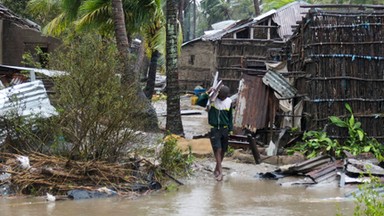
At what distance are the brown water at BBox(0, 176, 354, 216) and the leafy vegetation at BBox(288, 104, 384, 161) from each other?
7.81 ft

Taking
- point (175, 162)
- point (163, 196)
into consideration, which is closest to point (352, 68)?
point (175, 162)

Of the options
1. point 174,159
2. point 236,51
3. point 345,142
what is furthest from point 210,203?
point 236,51

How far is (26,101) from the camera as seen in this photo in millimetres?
11195

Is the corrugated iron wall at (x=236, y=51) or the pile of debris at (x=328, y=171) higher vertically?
the corrugated iron wall at (x=236, y=51)

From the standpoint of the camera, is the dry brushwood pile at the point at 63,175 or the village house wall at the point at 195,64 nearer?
the dry brushwood pile at the point at 63,175

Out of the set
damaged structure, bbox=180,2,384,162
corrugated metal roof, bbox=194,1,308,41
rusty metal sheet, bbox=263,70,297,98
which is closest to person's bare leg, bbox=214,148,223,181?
damaged structure, bbox=180,2,384,162

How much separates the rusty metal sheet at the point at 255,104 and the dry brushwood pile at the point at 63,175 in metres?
4.50

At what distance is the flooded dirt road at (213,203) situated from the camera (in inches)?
342

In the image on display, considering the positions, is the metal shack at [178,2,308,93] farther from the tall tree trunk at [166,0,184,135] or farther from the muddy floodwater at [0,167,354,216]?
the muddy floodwater at [0,167,354,216]

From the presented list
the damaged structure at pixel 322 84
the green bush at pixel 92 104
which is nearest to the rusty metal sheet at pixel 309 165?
the damaged structure at pixel 322 84

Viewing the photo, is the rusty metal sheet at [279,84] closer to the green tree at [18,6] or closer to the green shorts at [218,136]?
the green shorts at [218,136]

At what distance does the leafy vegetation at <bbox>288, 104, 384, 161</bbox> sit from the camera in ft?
43.2

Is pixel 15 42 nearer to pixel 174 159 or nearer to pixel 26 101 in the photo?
pixel 26 101

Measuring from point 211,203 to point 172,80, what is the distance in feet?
23.4
